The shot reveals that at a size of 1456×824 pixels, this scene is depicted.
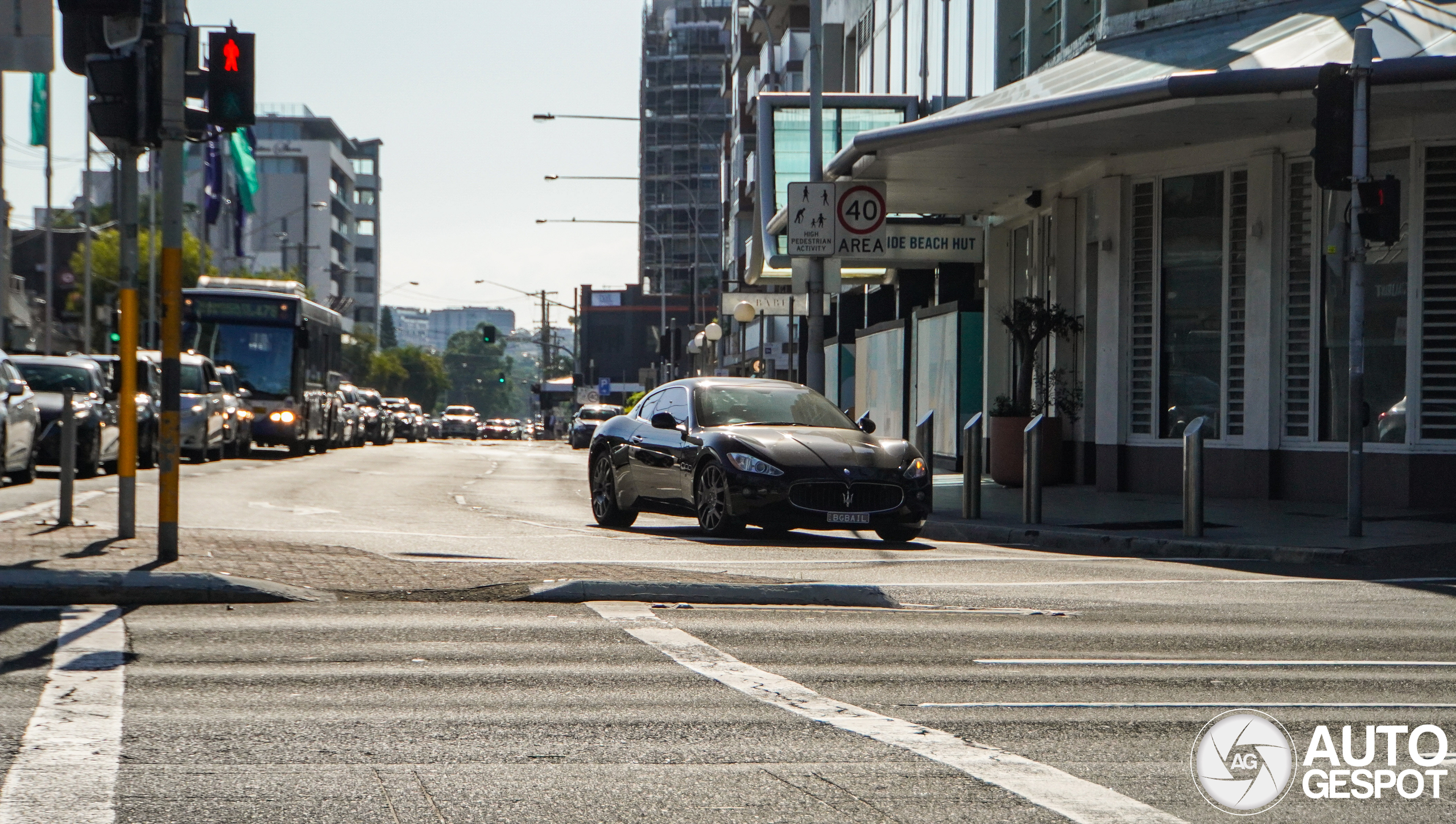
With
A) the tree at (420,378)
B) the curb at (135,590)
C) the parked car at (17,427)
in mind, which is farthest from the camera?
the tree at (420,378)

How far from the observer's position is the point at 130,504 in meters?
12.3

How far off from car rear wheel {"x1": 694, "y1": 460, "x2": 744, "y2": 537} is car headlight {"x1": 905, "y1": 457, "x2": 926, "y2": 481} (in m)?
1.47

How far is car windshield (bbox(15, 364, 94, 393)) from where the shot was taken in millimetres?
24312

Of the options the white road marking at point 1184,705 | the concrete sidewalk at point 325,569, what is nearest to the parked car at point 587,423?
the concrete sidewalk at point 325,569

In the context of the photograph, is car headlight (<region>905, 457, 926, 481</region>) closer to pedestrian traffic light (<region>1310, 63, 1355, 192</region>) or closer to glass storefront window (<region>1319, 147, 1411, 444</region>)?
pedestrian traffic light (<region>1310, 63, 1355, 192</region>)

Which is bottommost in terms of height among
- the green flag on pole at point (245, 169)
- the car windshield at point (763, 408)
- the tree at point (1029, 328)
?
the car windshield at point (763, 408)

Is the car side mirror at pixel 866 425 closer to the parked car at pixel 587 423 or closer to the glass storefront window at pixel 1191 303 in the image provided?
the glass storefront window at pixel 1191 303

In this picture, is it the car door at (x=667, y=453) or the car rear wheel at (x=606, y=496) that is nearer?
the car door at (x=667, y=453)

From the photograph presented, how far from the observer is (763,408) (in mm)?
15984

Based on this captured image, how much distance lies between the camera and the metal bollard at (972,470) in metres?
17.8

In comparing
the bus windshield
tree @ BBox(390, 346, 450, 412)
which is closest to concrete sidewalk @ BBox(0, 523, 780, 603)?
the bus windshield

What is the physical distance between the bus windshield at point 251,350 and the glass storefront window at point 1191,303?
1990cm

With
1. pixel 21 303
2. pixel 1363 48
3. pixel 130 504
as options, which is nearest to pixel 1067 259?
pixel 1363 48

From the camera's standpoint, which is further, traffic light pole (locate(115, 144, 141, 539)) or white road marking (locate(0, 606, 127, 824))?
traffic light pole (locate(115, 144, 141, 539))
